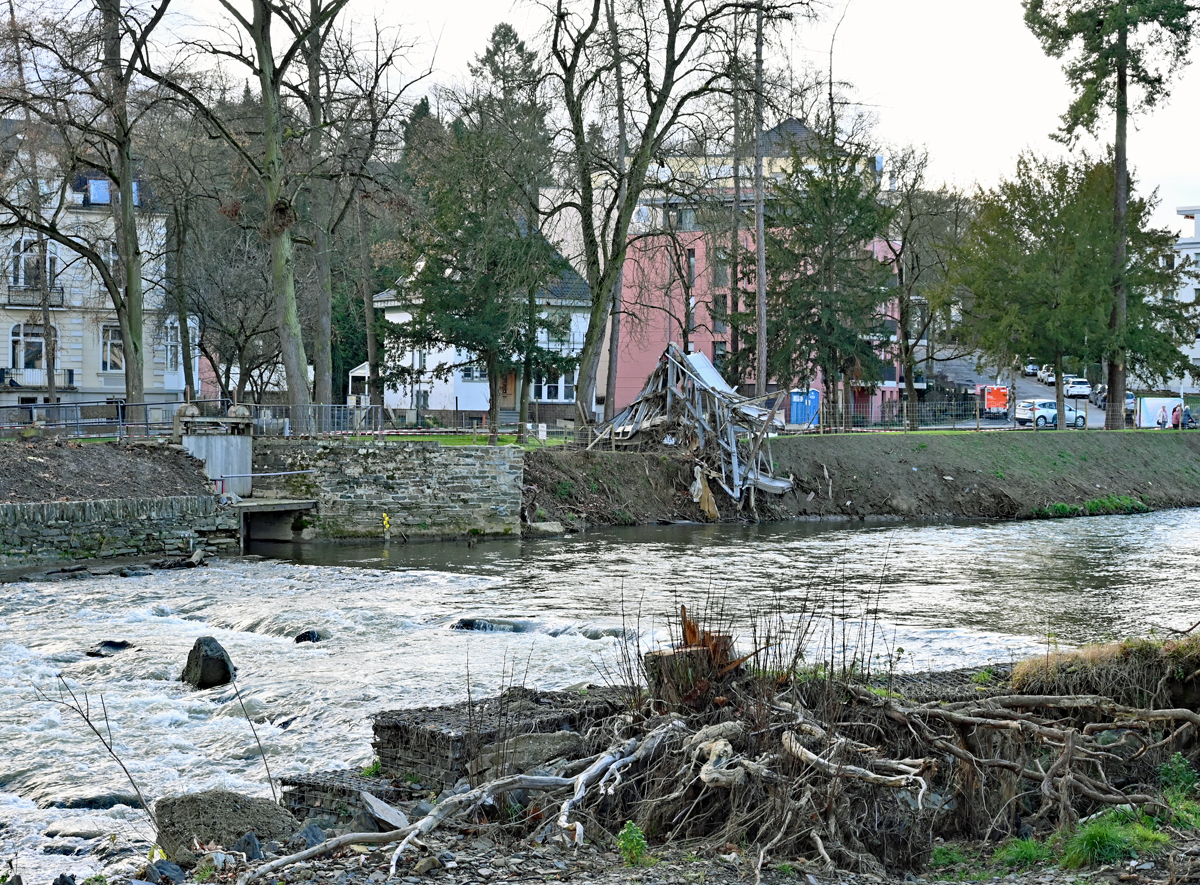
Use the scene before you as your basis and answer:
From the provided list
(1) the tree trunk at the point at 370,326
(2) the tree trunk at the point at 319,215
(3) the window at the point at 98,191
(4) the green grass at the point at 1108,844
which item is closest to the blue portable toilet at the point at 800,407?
(1) the tree trunk at the point at 370,326

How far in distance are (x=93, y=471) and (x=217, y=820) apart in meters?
18.9

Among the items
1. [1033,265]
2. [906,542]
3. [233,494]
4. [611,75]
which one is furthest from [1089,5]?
[233,494]

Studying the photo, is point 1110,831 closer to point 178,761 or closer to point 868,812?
point 868,812

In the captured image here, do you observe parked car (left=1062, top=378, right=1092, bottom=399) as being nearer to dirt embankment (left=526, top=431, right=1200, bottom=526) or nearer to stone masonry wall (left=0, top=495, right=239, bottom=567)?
dirt embankment (left=526, top=431, right=1200, bottom=526)

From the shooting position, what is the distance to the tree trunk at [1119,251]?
142ft

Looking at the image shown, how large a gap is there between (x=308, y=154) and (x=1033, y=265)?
25900 millimetres

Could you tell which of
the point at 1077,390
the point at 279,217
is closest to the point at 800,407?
the point at 279,217

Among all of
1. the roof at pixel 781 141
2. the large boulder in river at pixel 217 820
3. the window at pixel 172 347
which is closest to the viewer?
the large boulder in river at pixel 217 820

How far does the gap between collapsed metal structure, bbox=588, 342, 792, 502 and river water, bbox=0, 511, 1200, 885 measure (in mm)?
4331

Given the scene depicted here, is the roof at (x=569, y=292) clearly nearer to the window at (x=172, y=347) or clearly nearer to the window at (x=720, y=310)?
the window at (x=720, y=310)

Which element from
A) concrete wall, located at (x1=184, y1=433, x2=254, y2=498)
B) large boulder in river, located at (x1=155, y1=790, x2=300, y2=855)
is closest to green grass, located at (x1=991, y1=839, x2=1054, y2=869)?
large boulder in river, located at (x1=155, y1=790, x2=300, y2=855)

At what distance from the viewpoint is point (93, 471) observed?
24438 mm

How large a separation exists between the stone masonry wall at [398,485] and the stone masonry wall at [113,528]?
115 inches

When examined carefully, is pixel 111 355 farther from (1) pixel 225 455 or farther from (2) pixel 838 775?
(2) pixel 838 775
